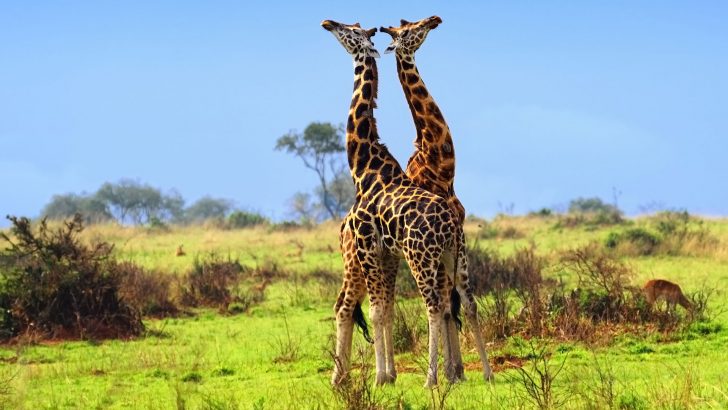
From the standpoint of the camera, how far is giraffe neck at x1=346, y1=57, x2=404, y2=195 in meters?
9.43

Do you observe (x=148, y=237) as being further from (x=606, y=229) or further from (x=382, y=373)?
(x=382, y=373)

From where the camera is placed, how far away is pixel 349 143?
967 cm

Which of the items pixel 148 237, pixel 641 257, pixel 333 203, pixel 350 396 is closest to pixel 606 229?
pixel 641 257

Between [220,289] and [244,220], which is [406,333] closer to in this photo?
[220,289]

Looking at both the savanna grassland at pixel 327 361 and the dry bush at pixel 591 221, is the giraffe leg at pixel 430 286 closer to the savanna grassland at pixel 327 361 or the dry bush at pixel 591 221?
the savanna grassland at pixel 327 361

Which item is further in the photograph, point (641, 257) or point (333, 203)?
point (333, 203)

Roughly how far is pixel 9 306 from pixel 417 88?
772 cm

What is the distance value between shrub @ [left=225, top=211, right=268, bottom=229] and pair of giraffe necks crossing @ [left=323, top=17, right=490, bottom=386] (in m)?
34.4

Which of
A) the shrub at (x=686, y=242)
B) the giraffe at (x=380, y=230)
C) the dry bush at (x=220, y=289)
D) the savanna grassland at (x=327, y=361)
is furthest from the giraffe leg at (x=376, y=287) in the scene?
the shrub at (x=686, y=242)

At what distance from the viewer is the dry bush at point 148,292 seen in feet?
54.7

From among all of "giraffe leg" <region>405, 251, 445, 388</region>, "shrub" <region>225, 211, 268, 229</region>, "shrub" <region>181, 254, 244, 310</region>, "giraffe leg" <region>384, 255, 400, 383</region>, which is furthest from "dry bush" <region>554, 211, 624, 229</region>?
"giraffe leg" <region>405, 251, 445, 388</region>

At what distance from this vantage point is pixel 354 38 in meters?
9.80

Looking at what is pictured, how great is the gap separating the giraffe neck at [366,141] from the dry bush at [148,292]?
7137 mm

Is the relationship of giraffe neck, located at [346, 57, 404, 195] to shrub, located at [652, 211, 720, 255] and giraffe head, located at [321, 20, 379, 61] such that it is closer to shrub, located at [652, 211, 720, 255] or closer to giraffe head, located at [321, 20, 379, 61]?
giraffe head, located at [321, 20, 379, 61]
